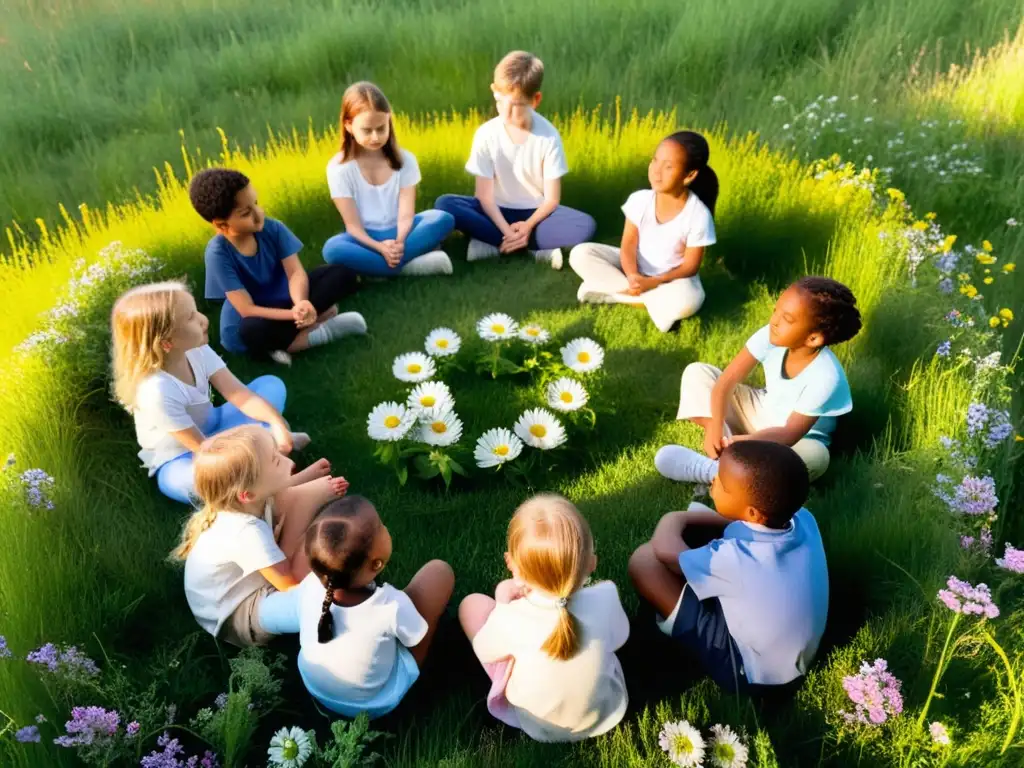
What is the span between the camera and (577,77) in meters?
6.16

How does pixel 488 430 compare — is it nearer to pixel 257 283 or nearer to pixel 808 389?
pixel 808 389

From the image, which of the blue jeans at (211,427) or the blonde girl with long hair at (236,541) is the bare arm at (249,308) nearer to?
the blue jeans at (211,427)

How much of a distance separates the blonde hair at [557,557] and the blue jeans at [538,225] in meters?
3.08

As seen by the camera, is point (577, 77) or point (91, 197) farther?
point (577, 77)

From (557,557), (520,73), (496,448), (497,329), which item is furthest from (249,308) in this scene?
(557,557)

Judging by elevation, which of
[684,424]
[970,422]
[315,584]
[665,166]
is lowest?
[684,424]

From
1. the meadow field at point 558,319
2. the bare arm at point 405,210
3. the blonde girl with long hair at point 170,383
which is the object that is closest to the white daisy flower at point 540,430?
the meadow field at point 558,319

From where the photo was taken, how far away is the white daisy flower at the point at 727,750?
7.04 feet

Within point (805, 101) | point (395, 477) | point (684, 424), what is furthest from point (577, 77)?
point (395, 477)

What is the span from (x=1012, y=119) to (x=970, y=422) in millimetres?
3596

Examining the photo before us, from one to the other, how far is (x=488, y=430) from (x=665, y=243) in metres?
1.59

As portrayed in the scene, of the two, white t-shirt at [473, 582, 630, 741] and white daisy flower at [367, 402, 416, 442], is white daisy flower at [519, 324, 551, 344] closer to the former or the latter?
white daisy flower at [367, 402, 416, 442]

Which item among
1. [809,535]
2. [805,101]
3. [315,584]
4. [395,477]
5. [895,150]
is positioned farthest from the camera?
[805,101]

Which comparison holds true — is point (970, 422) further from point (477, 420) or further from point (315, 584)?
point (315, 584)
